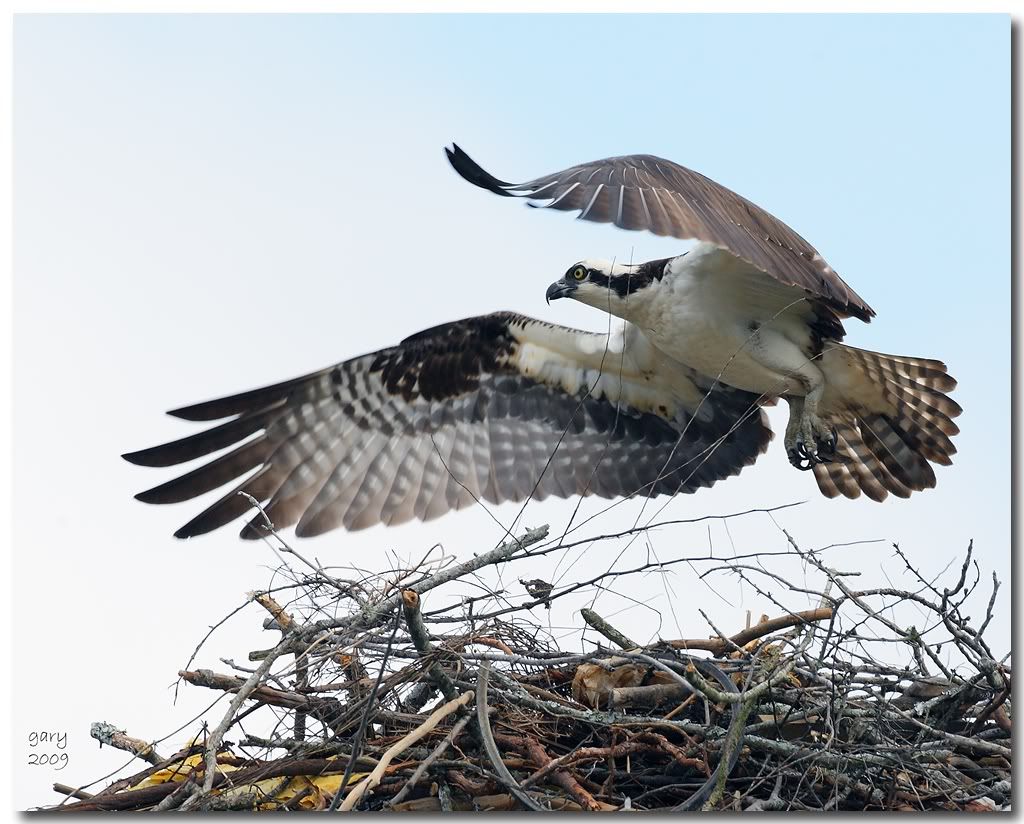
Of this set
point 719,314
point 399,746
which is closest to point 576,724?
point 399,746

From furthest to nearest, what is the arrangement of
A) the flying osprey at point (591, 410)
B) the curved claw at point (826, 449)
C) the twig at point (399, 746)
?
1. the curved claw at point (826, 449)
2. the flying osprey at point (591, 410)
3. the twig at point (399, 746)

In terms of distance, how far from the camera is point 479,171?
11.5 ft

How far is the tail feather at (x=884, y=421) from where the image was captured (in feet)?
16.8

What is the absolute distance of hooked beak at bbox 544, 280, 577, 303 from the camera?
5125 millimetres

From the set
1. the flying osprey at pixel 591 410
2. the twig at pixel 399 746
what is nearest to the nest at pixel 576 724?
the twig at pixel 399 746

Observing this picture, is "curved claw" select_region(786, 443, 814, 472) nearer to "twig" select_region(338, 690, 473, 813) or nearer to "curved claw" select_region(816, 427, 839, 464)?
"curved claw" select_region(816, 427, 839, 464)

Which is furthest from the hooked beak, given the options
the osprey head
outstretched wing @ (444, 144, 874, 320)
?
outstretched wing @ (444, 144, 874, 320)

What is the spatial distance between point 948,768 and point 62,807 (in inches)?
99.7

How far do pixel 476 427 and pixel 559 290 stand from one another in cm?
87

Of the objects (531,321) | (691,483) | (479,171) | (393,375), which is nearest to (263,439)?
(393,375)

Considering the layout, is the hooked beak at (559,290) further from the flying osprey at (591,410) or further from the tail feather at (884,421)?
the tail feather at (884,421)

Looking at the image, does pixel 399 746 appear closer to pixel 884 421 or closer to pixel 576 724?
pixel 576 724

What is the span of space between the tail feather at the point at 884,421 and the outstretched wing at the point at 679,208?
530 millimetres

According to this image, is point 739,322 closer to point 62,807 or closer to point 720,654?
point 720,654
